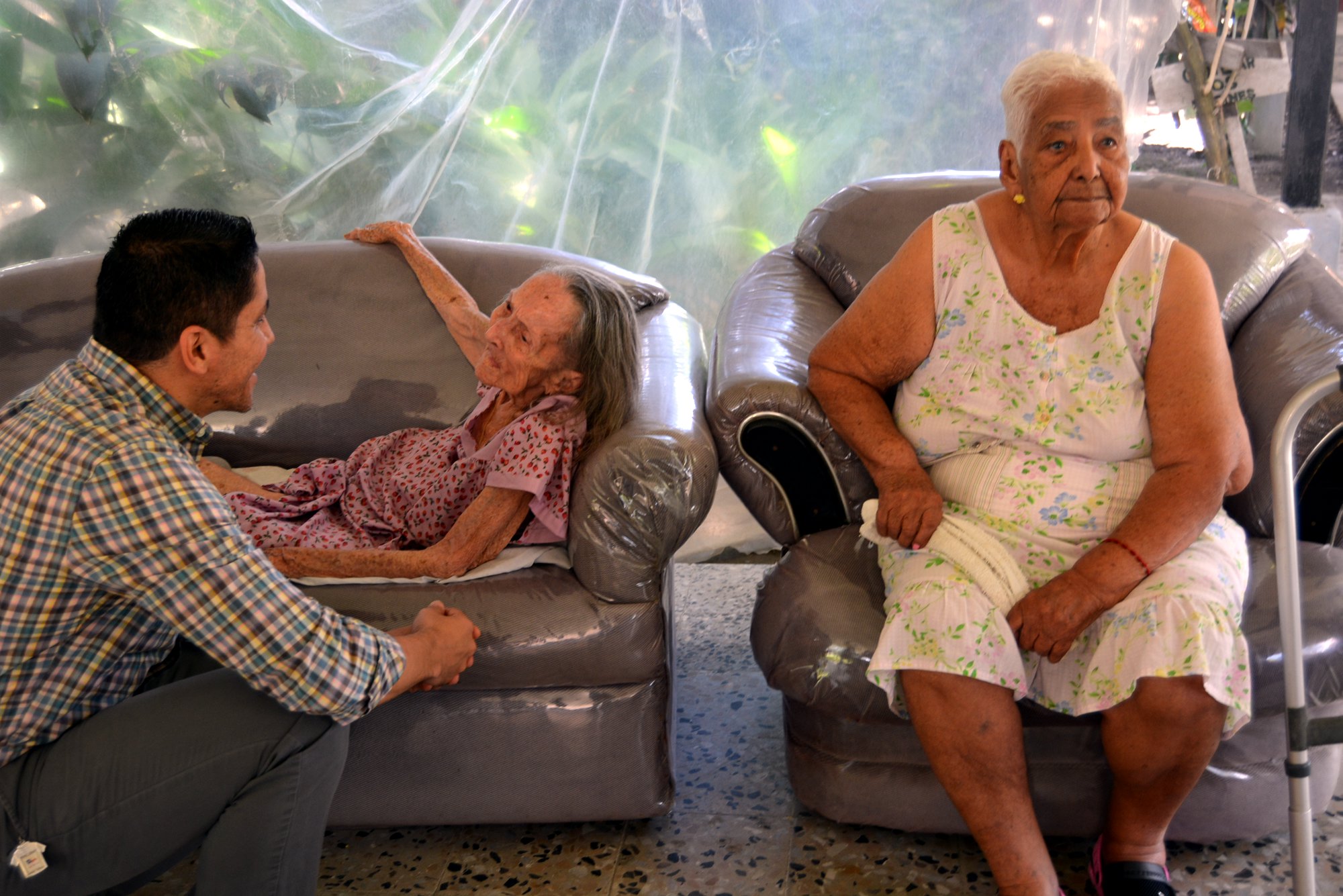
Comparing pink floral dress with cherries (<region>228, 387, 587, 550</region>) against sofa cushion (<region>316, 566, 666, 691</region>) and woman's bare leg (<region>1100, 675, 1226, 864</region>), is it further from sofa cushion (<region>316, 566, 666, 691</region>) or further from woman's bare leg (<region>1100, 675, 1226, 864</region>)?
woman's bare leg (<region>1100, 675, 1226, 864</region>)

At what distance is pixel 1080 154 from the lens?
1.67 metres

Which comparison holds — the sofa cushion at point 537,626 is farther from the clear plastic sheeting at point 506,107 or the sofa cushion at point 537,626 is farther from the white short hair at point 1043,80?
the clear plastic sheeting at point 506,107

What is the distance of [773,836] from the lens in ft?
6.15

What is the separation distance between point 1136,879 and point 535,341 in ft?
4.01

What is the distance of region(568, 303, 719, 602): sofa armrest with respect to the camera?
174 cm

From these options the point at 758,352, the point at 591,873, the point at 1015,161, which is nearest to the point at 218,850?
the point at 591,873

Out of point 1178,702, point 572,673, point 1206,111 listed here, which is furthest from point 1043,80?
point 1206,111

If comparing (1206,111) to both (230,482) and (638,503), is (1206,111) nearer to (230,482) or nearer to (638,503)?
(638,503)

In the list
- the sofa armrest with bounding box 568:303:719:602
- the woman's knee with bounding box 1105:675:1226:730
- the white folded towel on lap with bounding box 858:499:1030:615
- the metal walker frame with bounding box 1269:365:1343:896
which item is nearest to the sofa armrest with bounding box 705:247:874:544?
the sofa armrest with bounding box 568:303:719:602

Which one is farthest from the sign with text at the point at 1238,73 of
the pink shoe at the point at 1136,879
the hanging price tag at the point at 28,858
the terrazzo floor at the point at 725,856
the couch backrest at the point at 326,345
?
the hanging price tag at the point at 28,858

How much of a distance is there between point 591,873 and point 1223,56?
3.14 metres

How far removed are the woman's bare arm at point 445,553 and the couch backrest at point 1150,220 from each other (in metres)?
0.94

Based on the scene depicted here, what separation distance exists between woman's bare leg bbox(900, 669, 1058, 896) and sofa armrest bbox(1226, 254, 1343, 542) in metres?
0.57

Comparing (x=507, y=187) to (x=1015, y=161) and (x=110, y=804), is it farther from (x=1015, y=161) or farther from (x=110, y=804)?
(x=110, y=804)
